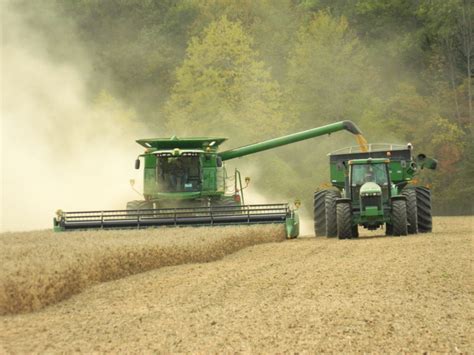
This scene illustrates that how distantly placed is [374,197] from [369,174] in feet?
3.14

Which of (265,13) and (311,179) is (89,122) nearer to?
(311,179)

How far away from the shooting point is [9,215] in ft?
119

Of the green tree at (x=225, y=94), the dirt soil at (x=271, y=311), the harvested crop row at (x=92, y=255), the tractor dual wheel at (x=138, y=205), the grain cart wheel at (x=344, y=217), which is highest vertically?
the green tree at (x=225, y=94)

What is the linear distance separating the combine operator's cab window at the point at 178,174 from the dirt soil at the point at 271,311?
8.46 metres

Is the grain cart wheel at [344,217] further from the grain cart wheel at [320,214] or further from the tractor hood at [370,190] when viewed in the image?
the grain cart wheel at [320,214]

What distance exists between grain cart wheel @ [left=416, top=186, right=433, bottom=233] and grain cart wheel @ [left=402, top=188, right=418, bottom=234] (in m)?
0.99

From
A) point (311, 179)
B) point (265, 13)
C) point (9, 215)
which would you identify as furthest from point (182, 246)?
point (265, 13)

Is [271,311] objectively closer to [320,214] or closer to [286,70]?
[320,214]

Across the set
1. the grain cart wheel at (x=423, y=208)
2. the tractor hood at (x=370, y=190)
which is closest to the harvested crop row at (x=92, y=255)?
the tractor hood at (x=370, y=190)

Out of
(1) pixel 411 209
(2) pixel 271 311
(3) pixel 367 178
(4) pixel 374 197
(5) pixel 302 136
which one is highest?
(5) pixel 302 136

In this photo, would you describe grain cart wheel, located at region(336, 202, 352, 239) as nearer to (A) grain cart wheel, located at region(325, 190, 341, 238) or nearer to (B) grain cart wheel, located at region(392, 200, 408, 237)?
(A) grain cart wheel, located at region(325, 190, 341, 238)

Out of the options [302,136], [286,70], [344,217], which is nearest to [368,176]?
[344,217]

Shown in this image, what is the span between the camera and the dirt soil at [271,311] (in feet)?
29.5

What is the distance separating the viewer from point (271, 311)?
10711mm
